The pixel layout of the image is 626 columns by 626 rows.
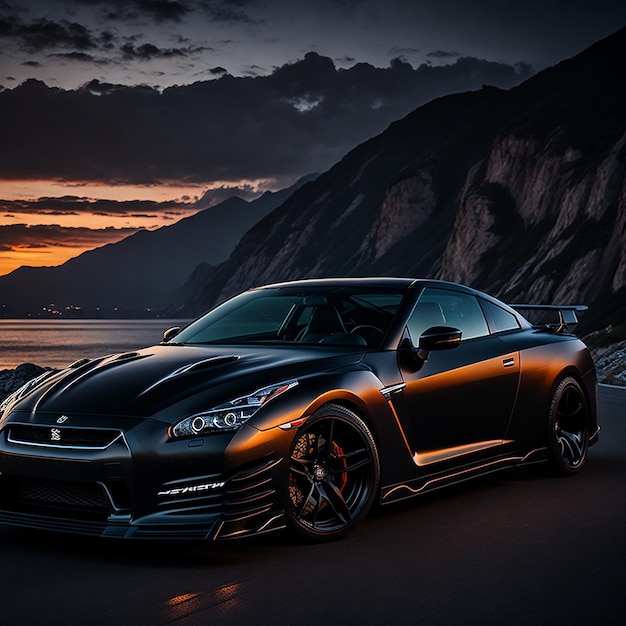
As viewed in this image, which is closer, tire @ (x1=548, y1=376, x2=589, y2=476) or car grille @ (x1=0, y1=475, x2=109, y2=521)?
car grille @ (x1=0, y1=475, x2=109, y2=521)

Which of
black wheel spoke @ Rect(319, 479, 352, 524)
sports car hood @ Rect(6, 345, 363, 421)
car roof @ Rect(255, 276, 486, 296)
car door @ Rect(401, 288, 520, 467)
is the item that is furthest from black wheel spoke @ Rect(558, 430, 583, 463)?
black wheel spoke @ Rect(319, 479, 352, 524)

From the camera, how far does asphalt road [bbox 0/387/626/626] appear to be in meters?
4.45

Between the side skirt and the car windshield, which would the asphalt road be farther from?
the car windshield

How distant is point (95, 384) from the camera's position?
235 inches

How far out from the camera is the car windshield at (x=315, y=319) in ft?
22.2

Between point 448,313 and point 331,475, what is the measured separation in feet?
6.28

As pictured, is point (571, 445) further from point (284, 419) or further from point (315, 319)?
point (284, 419)

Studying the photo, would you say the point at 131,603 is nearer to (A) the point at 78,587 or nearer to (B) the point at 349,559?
(A) the point at 78,587

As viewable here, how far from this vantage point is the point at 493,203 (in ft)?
275

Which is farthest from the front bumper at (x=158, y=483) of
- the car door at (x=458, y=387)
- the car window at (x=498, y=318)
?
the car window at (x=498, y=318)

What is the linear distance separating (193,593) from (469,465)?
8.89ft

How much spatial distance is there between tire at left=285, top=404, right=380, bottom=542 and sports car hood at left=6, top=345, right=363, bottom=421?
1.10 feet

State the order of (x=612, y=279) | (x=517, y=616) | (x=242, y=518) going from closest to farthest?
1. (x=517, y=616)
2. (x=242, y=518)
3. (x=612, y=279)

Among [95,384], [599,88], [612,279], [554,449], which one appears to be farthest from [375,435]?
[599,88]
